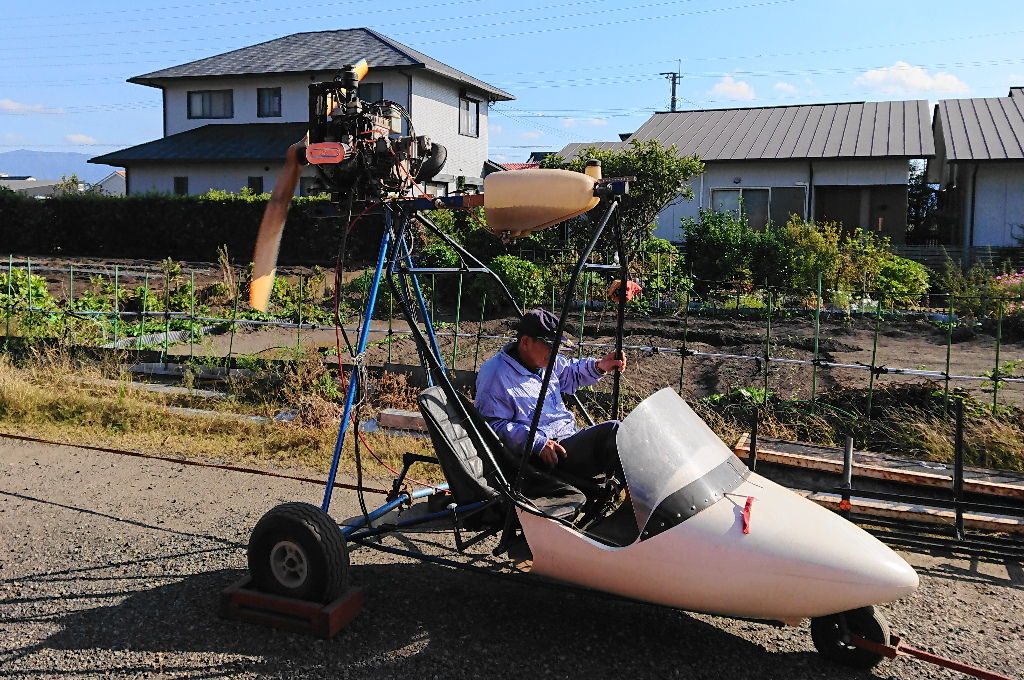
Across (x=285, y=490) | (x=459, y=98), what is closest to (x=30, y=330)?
(x=285, y=490)

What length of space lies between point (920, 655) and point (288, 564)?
9.05 ft

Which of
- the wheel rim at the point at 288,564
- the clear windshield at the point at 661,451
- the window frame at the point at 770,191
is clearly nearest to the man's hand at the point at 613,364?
the clear windshield at the point at 661,451

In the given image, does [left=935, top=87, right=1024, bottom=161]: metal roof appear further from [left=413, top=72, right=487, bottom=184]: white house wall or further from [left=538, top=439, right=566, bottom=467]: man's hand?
[left=538, top=439, right=566, bottom=467]: man's hand

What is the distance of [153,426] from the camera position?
7.99 meters

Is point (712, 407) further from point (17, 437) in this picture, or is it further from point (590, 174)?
point (17, 437)

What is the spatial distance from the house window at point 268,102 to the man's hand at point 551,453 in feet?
98.7

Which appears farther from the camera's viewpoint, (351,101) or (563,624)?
(351,101)

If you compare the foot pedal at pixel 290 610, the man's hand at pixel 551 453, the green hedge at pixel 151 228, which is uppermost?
the green hedge at pixel 151 228

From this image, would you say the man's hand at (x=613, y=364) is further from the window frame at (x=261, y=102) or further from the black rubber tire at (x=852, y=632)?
the window frame at (x=261, y=102)

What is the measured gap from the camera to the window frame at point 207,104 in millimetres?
33031

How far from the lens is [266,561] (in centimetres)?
427

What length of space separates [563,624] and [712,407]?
12.3 feet

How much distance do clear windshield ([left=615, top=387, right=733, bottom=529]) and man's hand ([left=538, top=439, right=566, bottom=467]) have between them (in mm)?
513

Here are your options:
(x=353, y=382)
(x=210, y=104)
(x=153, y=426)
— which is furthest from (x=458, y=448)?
(x=210, y=104)
